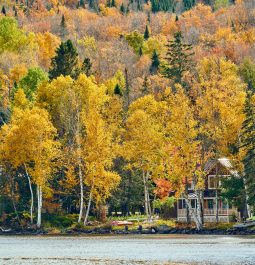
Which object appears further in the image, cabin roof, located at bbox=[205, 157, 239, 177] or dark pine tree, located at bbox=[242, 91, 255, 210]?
cabin roof, located at bbox=[205, 157, 239, 177]

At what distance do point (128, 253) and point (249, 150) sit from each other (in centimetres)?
2519

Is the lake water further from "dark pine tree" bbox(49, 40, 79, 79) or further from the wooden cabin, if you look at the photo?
Answer: "dark pine tree" bbox(49, 40, 79, 79)

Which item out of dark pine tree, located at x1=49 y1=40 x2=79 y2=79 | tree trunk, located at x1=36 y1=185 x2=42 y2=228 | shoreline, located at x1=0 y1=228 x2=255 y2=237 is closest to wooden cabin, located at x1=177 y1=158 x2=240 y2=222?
shoreline, located at x1=0 y1=228 x2=255 y2=237

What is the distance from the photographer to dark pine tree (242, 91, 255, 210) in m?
65.7

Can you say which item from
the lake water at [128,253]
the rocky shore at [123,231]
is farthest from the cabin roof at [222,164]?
the lake water at [128,253]

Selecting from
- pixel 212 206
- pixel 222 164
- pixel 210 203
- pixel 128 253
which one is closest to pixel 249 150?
pixel 222 164

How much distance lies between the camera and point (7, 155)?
7531 cm

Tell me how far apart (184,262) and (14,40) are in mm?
114071

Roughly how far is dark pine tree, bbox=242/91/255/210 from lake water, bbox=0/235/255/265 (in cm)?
1474

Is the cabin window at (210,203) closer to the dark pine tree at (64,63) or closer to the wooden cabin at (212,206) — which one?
the wooden cabin at (212,206)

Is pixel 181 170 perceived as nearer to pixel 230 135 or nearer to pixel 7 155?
pixel 230 135

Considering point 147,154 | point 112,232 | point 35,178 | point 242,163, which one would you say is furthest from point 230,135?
point 35,178

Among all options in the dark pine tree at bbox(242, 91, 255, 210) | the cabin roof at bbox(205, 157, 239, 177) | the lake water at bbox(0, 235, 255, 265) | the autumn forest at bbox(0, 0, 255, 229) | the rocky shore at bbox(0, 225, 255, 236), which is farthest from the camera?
the cabin roof at bbox(205, 157, 239, 177)

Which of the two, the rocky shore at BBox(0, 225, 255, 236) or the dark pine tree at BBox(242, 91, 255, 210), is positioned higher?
the dark pine tree at BBox(242, 91, 255, 210)
